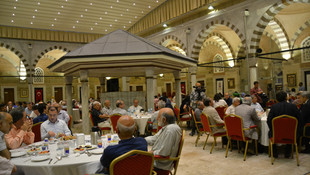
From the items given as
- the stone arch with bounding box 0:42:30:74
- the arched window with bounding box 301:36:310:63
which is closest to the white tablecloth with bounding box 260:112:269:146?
the arched window with bounding box 301:36:310:63

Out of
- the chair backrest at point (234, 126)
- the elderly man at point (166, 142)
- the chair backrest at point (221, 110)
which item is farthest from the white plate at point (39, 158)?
the chair backrest at point (221, 110)

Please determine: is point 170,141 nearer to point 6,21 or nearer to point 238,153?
point 238,153

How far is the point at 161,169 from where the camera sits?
9.35ft

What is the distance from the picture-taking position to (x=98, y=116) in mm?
6164

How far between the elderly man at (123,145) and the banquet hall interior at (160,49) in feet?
6.58

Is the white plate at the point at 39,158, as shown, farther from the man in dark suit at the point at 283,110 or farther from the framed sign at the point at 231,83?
the framed sign at the point at 231,83

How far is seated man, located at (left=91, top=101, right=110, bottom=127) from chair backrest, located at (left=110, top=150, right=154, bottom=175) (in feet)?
13.8

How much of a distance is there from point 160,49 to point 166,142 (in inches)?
149

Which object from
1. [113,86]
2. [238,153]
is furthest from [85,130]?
[113,86]

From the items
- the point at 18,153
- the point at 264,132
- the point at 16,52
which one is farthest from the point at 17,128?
the point at 16,52

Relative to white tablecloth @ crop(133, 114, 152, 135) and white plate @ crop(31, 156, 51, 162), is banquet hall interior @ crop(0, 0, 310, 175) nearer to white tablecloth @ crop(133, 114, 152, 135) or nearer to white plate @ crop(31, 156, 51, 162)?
white tablecloth @ crop(133, 114, 152, 135)

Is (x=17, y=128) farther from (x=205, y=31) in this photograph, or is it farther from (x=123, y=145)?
(x=205, y=31)

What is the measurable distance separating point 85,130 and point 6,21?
11.1 metres

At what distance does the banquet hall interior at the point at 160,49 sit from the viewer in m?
5.96
